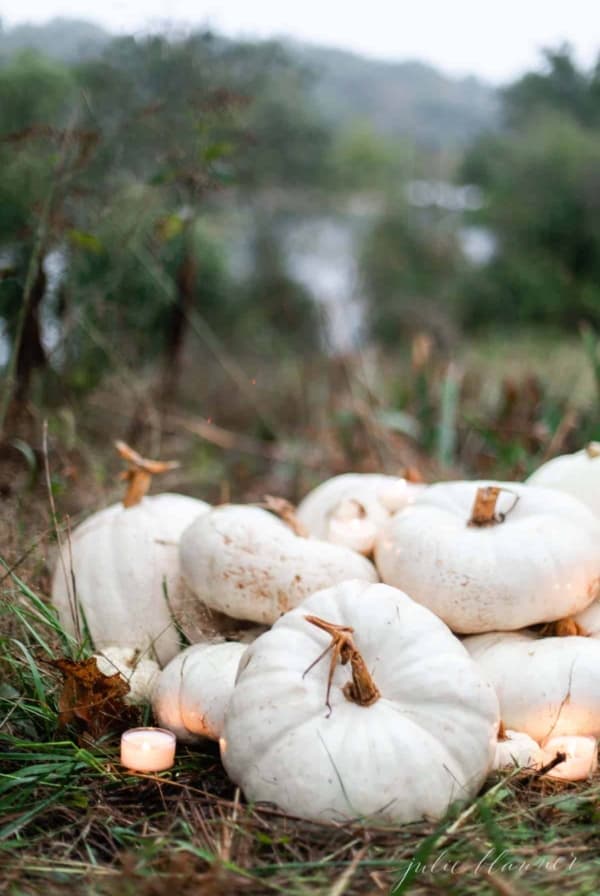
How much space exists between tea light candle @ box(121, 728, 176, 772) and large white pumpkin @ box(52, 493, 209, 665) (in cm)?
34

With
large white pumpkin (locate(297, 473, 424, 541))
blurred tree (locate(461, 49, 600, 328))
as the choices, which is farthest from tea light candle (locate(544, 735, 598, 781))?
blurred tree (locate(461, 49, 600, 328))

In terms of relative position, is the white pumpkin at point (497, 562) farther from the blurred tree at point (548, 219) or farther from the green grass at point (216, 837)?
the blurred tree at point (548, 219)

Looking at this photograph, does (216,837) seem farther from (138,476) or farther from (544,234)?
(544,234)

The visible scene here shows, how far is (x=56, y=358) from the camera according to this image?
117 inches

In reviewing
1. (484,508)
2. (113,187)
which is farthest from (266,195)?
(484,508)

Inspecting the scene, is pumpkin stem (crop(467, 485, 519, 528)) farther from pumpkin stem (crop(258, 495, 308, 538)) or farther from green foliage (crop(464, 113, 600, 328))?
green foliage (crop(464, 113, 600, 328))

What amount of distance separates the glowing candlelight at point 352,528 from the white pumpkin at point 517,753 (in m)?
0.51

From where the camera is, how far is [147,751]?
4.72ft

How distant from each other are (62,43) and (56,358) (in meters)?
2.22

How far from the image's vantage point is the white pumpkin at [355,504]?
187 centimetres

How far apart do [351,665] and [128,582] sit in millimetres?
713

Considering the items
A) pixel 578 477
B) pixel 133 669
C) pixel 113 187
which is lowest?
pixel 133 669

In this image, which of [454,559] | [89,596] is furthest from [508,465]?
[89,596]
